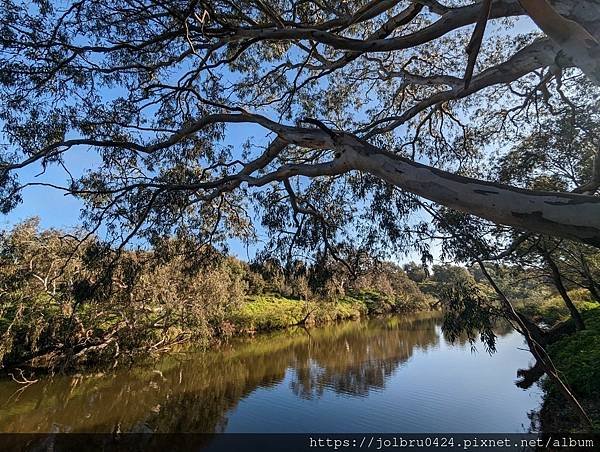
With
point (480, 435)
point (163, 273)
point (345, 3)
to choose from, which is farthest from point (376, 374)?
point (345, 3)

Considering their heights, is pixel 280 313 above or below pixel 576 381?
above

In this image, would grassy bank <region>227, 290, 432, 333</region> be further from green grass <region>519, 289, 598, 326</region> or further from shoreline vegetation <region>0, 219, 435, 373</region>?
green grass <region>519, 289, 598, 326</region>

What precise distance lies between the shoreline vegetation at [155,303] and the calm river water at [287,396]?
0.66m

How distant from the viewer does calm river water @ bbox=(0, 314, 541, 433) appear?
20.1ft

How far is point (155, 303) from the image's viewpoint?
9.76m

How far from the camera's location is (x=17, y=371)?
27.1 feet

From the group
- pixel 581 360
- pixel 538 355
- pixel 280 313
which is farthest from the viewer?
pixel 280 313

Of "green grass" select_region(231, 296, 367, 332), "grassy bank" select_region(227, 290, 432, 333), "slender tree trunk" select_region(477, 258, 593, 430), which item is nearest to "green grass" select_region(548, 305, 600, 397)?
"slender tree trunk" select_region(477, 258, 593, 430)

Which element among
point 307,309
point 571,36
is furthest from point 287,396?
point 307,309

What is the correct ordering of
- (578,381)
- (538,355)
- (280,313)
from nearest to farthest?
(538,355) < (578,381) < (280,313)

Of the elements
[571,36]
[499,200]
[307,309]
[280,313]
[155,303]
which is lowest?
[280,313]

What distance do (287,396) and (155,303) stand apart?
4138 mm

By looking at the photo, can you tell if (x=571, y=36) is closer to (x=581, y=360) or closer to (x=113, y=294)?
(x=581, y=360)

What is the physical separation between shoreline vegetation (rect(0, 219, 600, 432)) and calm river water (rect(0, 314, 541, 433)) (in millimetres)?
664
